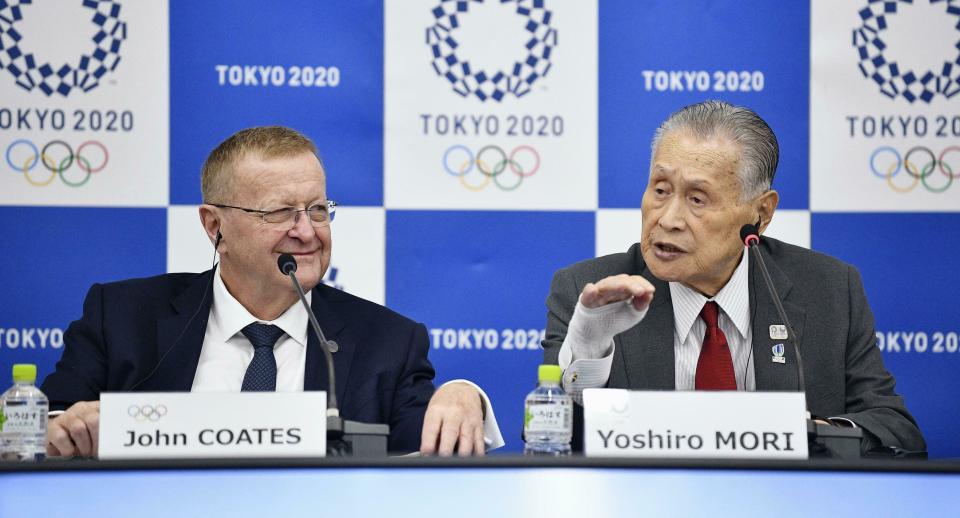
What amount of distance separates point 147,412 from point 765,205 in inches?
64.1

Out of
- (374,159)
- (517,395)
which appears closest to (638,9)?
(374,159)

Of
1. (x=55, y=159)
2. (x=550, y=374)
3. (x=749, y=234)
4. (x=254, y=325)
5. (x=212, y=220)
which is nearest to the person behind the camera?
(x=550, y=374)

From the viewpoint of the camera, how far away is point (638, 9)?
367 cm

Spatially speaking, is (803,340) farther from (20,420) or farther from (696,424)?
(20,420)

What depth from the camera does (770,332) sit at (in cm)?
269

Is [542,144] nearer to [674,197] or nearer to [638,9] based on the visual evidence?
[638,9]

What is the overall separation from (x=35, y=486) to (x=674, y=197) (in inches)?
63.1

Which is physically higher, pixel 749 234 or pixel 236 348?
pixel 749 234

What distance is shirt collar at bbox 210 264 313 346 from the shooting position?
109 inches

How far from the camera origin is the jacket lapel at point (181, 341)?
105 inches

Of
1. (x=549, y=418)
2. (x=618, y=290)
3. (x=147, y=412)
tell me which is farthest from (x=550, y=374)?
(x=147, y=412)

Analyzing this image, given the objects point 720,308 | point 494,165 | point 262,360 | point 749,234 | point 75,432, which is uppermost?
point 494,165

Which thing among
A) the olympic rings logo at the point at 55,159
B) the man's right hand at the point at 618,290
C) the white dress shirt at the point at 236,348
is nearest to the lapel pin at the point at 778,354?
the man's right hand at the point at 618,290

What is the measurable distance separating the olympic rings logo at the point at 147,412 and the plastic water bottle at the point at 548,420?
69 centimetres
